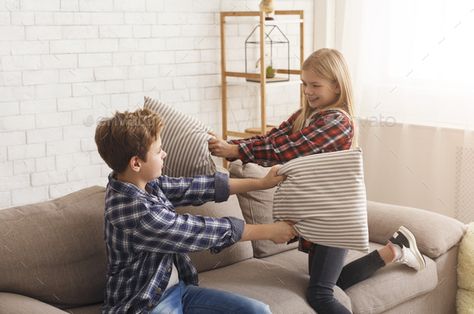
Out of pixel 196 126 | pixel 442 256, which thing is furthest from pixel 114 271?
pixel 442 256

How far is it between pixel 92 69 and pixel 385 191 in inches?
75.4

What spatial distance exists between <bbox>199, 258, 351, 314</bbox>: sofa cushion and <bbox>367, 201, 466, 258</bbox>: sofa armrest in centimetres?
54


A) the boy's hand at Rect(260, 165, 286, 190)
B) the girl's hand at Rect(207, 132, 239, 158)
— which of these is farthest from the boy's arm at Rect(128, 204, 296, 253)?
the girl's hand at Rect(207, 132, 239, 158)

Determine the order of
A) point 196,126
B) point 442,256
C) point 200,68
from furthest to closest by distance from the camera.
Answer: point 200,68 → point 442,256 → point 196,126

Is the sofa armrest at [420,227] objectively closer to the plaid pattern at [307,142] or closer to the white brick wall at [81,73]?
the plaid pattern at [307,142]

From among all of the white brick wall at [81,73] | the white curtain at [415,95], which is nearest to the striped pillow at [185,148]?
the white brick wall at [81,73]

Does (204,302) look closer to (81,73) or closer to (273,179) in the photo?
(273,179)

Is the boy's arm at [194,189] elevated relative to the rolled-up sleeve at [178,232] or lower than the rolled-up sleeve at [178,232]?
elevated

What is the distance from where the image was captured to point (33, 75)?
11.4ft

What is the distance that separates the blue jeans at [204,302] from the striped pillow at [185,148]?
1.73ft

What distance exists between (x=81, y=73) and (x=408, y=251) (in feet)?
6.22

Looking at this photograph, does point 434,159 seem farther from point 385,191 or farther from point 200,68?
point 200,68

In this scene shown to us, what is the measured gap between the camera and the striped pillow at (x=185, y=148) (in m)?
2.55

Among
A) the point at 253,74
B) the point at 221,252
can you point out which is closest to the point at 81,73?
the point at 253,74
